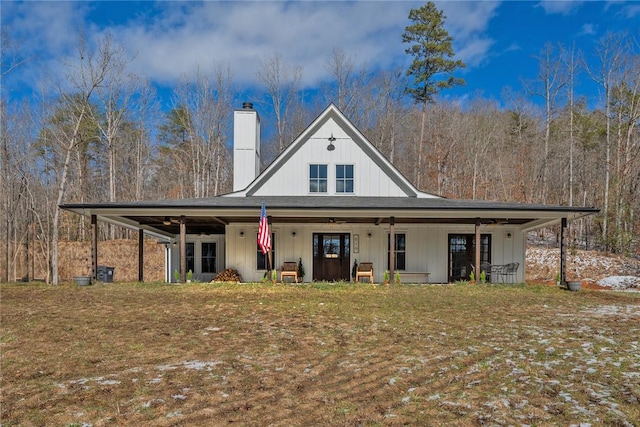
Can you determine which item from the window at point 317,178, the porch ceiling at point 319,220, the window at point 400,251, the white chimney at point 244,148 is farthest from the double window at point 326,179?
the white chimney at point 244,148

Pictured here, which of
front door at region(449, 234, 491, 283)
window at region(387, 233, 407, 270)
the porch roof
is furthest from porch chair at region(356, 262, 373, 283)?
front door at region(449, 234, 491, 283)

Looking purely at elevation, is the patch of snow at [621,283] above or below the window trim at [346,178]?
below

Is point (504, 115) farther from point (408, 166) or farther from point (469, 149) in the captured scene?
point (408, 166)

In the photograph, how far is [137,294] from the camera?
11.4m

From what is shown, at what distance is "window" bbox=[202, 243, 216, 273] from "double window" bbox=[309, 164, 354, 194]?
587cm

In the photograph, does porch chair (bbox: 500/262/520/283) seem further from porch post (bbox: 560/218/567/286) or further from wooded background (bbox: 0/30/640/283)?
wooded background (bbox: 0/30/640/283)

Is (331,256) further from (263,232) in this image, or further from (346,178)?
(263,232)

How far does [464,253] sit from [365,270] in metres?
4.41

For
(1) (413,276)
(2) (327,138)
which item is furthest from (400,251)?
(2) (327,138)

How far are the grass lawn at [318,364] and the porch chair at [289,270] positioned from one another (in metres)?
4.63

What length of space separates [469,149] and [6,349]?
30630mm

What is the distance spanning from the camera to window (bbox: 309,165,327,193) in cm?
1608

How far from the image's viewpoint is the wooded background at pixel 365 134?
2459 cm

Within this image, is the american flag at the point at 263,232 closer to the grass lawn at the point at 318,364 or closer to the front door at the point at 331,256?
the grass lawn at the point at 318,364
